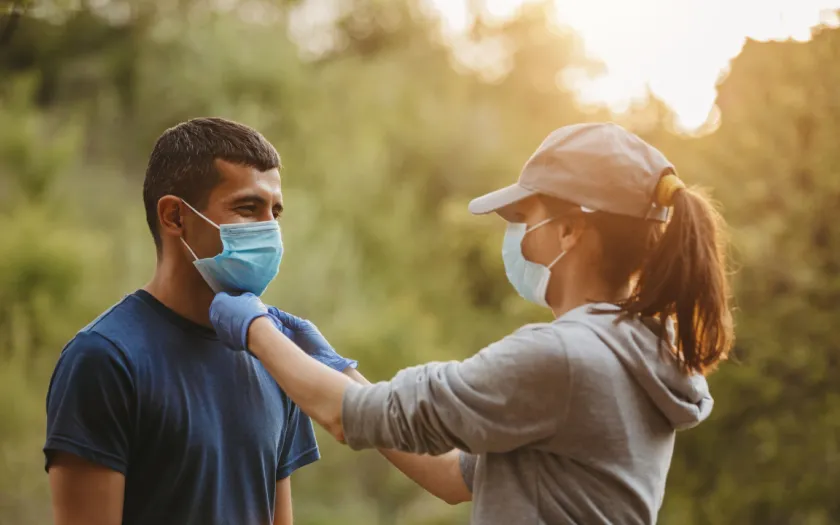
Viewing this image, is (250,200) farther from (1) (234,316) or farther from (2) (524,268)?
(2) (524,268)

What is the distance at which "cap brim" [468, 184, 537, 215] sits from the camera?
1866 millimetres

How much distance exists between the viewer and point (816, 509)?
7.19 metres

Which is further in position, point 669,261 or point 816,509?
point 816,509

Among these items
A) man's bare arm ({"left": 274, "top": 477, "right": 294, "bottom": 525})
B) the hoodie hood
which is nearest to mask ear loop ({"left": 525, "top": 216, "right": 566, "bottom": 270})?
the hoodie hood

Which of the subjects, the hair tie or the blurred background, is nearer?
the hair tie

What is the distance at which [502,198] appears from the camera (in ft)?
6.21

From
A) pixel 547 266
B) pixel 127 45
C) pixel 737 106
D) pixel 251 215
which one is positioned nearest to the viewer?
pixel 547 266

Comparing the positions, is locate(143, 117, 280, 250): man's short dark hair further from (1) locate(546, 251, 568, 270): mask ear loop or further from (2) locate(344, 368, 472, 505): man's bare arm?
(1) locate(546, 251, 568, 270): mask ear loop

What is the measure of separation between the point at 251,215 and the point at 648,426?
1.05 metres

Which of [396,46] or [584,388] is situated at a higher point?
[396,46]

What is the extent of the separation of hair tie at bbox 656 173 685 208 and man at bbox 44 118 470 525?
2.54ft

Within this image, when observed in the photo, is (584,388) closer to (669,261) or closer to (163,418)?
(669,261)

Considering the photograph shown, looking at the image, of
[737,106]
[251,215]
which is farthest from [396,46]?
[251,215]

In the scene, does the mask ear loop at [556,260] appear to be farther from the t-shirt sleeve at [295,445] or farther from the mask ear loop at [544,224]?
the t-shirt sleeve at [295,445]
